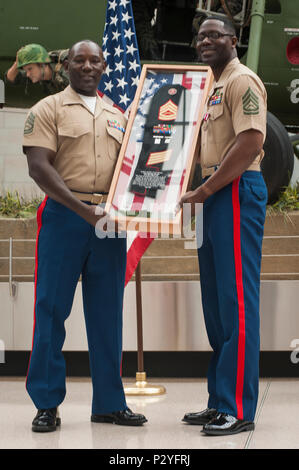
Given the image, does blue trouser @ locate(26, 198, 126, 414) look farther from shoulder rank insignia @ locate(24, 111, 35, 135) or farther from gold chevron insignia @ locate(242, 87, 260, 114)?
gold chevron insignia @ locate(242, 87, 260, 114)

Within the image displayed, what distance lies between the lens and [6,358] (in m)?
4.59

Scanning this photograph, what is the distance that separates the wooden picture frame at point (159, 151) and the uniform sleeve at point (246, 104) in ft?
0.88

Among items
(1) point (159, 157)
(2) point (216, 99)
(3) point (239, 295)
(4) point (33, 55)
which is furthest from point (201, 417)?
(4) point (33, 55)

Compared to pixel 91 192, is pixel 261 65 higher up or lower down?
higher up

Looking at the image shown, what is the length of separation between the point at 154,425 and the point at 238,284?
2.34 feet

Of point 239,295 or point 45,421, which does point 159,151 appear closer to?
point 239,295

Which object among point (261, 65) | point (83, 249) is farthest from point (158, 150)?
point (261, 65)

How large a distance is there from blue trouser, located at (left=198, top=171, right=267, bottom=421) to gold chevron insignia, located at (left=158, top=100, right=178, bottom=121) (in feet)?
1.51

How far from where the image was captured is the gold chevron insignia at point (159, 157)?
3168 millimetres

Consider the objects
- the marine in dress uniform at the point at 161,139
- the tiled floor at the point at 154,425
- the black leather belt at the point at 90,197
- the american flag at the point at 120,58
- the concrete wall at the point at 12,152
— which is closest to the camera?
the tiled floor at the point at 154,425

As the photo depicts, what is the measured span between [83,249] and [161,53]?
3349 millimetres

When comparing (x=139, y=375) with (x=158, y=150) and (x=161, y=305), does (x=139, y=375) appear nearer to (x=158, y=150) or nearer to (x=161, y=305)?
(x=161, y=305)

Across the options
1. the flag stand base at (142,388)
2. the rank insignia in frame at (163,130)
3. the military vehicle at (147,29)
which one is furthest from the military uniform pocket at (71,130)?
the military vehicle at (147,29)

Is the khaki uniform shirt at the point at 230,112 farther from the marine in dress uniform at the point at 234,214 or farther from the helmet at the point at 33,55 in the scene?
the helmet at the point at 33,55
